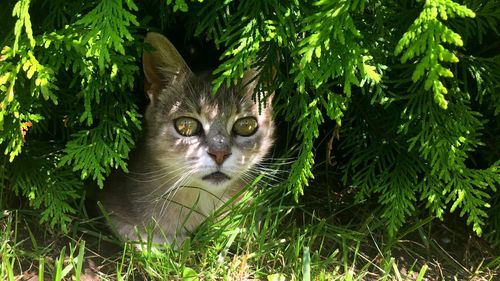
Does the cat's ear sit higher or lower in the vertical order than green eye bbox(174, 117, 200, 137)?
higher

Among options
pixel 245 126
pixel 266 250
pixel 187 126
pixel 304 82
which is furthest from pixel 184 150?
pixel 304 82

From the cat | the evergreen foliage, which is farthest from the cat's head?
the evergreen foliage

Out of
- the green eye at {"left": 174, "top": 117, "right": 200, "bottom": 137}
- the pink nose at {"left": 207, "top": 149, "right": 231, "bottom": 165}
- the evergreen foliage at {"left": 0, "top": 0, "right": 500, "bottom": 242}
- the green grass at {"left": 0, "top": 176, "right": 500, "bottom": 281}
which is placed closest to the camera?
the evergreen foliage at {"left": 0, "top": 0, "right": 500, "bottom": 242}

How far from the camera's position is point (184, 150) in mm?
2543

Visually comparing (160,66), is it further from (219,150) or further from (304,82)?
(304,82)

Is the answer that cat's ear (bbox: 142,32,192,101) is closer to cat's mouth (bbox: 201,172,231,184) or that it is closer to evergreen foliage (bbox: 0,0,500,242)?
evergreen foliage (bbox: 0,0,500,242)

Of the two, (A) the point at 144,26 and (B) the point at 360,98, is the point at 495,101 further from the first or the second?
(A) the point at 144,26

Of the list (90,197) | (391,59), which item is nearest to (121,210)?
(90,197)

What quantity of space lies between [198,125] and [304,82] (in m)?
0.70

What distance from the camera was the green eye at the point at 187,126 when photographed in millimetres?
2598

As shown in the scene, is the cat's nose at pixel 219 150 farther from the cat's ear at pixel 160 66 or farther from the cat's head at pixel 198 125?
the cat's ear at pixel 160 66

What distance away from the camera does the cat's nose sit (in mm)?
2467

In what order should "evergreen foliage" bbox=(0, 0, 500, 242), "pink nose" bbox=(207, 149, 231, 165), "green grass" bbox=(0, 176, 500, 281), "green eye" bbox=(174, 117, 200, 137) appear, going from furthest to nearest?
"green eye" bbox=(174, 117, 200, 137), "pink nose" bbox=(207, 149, 231, 165), "green grass" bbox=(0, 176, 500, 281), "evergreen foliage" bbox=(0, 0, 500, 242)

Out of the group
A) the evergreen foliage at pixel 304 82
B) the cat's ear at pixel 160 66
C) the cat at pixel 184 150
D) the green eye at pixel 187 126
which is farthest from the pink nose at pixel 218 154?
the cat's ear at pixel 160 66
